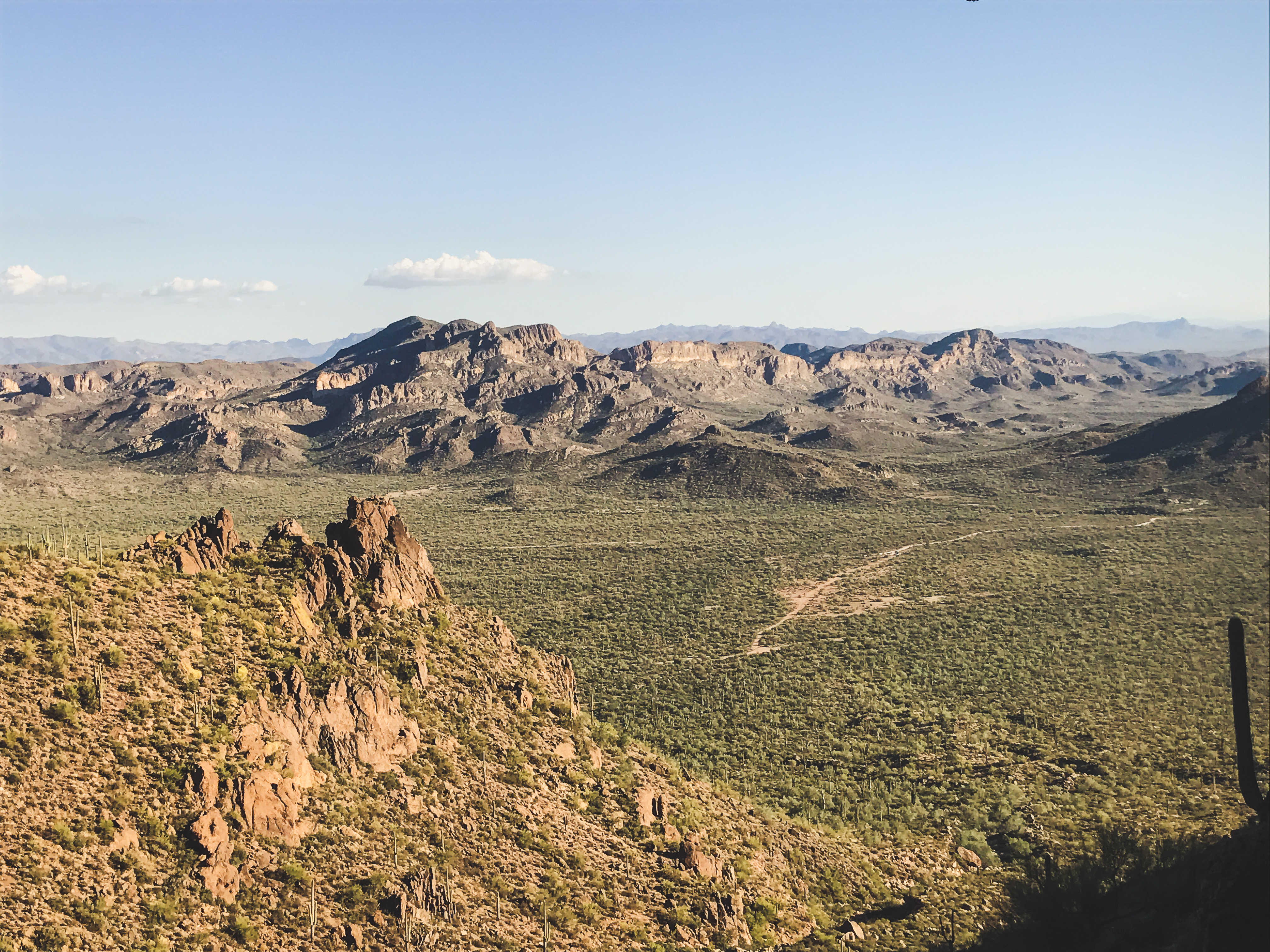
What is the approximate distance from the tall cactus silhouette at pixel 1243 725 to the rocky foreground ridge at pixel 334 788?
14.5 m

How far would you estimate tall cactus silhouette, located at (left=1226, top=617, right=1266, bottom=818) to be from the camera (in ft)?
46.4

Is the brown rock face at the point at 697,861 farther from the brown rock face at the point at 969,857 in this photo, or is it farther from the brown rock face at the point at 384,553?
the brown rock face at the point at 384,553

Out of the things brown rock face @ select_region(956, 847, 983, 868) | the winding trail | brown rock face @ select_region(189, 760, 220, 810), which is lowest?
brown rock face @ select_region(956, 847, 983, 868)

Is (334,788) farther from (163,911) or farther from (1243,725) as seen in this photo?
(1243,725)

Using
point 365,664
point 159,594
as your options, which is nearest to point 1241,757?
point 365,664

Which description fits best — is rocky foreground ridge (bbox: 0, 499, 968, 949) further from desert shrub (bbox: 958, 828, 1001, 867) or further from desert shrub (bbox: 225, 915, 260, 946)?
desert shrub (bbox: 958, 828, 1001, 867)

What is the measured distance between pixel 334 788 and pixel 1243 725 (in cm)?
2115

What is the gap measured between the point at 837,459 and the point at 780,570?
230ft

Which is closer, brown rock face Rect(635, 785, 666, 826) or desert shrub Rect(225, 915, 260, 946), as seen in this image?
desert shrub Rect(225, 915, 260, 946)

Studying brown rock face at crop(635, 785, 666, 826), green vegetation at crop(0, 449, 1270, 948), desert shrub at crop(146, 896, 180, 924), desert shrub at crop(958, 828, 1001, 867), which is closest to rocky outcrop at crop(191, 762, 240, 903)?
green vegetation at crop(0, 449, 1270, 948)

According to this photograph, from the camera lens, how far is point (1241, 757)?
14.2 m

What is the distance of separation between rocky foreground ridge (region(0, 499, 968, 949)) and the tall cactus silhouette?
1446cm

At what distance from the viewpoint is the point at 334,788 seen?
2286 centimetres

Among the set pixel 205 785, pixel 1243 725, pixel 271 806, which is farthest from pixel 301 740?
pixel 1243 725
